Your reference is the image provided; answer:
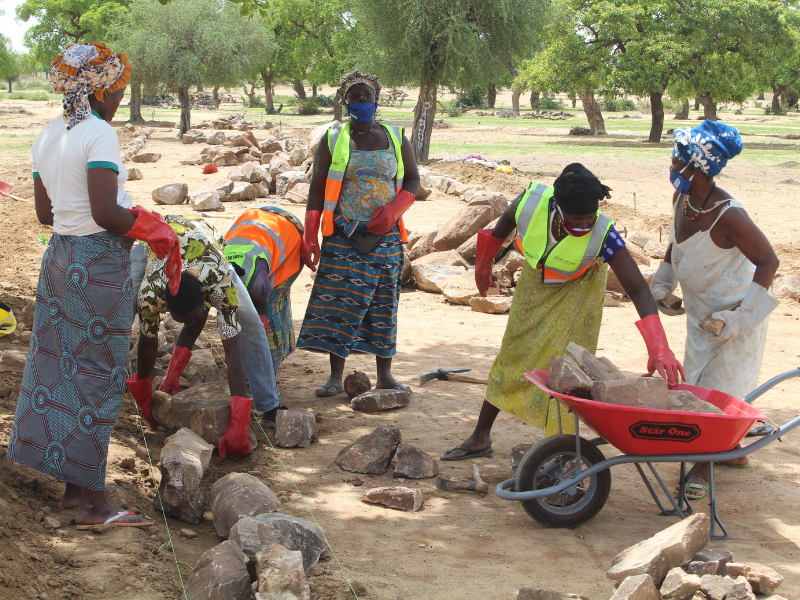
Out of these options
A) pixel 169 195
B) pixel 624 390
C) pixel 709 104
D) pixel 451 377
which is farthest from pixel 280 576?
pixel 709 104

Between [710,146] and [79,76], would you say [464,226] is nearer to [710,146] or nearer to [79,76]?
[710,146]

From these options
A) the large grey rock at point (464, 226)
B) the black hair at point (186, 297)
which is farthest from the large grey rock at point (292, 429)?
the large grey rock at point (464, 226)

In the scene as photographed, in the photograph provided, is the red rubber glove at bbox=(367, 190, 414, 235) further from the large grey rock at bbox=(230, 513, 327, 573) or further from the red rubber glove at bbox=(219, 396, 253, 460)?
the large grey rock at bbox=(230, 513, 327, 573)

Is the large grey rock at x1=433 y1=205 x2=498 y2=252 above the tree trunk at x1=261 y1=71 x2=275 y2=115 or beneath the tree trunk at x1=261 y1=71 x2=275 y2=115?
beneath

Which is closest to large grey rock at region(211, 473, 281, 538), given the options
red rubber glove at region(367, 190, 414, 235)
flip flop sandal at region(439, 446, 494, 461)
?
flip flop sandal at region(439, 446, 494, 461)

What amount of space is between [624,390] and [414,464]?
137 cm

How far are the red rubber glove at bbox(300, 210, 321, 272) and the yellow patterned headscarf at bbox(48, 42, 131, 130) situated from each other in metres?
2.06

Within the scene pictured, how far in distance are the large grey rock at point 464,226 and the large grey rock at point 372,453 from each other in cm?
575

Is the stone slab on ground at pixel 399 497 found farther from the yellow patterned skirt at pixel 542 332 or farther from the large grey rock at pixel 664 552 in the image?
the large grey rock at pixel 664 552

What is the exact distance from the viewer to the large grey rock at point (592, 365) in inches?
134

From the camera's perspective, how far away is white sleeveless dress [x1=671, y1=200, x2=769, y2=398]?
12.5 ft

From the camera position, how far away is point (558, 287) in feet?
12.4

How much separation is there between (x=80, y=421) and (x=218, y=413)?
99cm

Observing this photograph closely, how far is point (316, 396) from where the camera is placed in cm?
525
